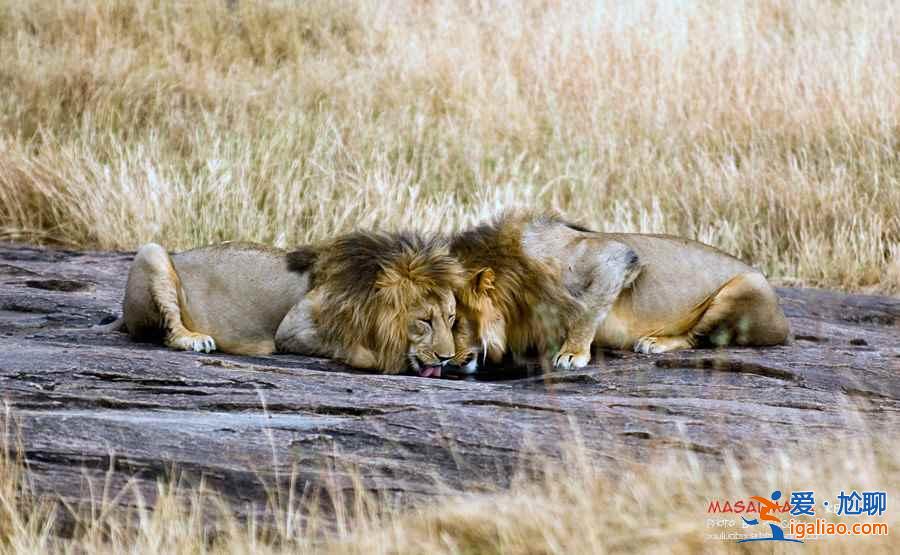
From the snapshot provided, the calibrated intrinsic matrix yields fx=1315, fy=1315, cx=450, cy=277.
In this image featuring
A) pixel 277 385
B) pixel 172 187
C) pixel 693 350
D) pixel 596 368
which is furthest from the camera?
pixel 172 187

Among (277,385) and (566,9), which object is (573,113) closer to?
(566,9)

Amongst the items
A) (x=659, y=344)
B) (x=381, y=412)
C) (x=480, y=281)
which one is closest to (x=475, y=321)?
(x=480, y=281)

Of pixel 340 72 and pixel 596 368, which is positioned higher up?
pixel 340 72

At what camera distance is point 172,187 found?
28.9ft

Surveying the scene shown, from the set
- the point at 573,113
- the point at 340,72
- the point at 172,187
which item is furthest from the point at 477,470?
the point at 340,72

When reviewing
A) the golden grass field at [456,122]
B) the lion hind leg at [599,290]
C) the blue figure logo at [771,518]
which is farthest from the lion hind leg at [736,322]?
the golden grass field at [456,122]

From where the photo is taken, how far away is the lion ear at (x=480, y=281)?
5.55 meters

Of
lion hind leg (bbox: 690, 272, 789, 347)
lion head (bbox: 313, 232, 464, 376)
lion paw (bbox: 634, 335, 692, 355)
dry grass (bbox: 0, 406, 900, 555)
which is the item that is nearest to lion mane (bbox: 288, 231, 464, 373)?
lion head (bbox: 313, 232, 464, 376)

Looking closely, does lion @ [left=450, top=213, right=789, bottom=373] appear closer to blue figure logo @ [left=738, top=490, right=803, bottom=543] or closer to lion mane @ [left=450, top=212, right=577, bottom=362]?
lion mane @ [left=450, top=212, right=577, bottom=362]

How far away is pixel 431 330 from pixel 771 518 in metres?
2.19

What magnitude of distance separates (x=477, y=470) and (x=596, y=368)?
5.00 ft

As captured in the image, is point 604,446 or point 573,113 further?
point 573,113

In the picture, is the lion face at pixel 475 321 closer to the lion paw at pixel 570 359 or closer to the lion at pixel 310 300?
the lion at pixel 310 300

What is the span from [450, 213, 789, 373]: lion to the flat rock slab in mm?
165
